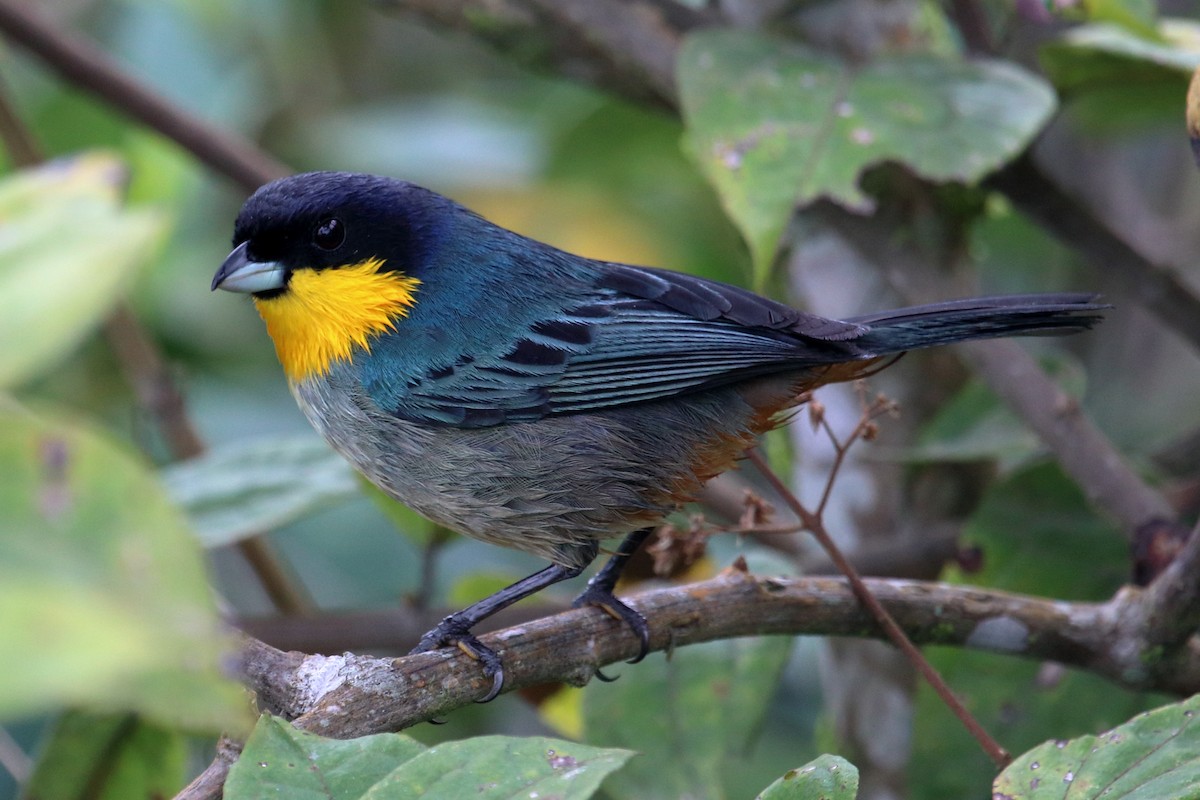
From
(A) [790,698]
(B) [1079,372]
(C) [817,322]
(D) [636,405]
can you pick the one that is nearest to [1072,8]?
(B) [1079,372]

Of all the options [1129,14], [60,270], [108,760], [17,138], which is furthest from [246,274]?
[1129,14]

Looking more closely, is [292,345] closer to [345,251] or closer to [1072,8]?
[345,251]

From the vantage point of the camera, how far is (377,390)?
9.67 ft

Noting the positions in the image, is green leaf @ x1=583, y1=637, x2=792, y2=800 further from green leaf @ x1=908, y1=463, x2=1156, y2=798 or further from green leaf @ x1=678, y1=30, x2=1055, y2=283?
green leaf @ x1=678, y1=30, x2=1055, y2=283

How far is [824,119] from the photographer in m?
3.13

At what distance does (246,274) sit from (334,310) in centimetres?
23

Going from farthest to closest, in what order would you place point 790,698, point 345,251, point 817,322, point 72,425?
1. point 790,698
2. point 345,251
3. point 817,322
4. point 72,425

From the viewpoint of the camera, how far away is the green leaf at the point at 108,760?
2.71 meters

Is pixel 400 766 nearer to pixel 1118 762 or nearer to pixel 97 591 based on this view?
pixel 97 591

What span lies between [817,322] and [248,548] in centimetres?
195

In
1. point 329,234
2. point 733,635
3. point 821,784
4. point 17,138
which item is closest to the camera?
point 821,784

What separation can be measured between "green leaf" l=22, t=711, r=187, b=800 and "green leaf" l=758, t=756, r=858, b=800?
5.21 ft

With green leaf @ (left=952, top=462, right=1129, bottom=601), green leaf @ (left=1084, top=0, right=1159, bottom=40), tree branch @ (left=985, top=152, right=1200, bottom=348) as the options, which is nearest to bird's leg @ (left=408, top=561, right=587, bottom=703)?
green leaf @ (left=952, top=462, right=1129, bottom=601)

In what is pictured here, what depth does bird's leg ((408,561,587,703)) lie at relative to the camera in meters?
2.26
